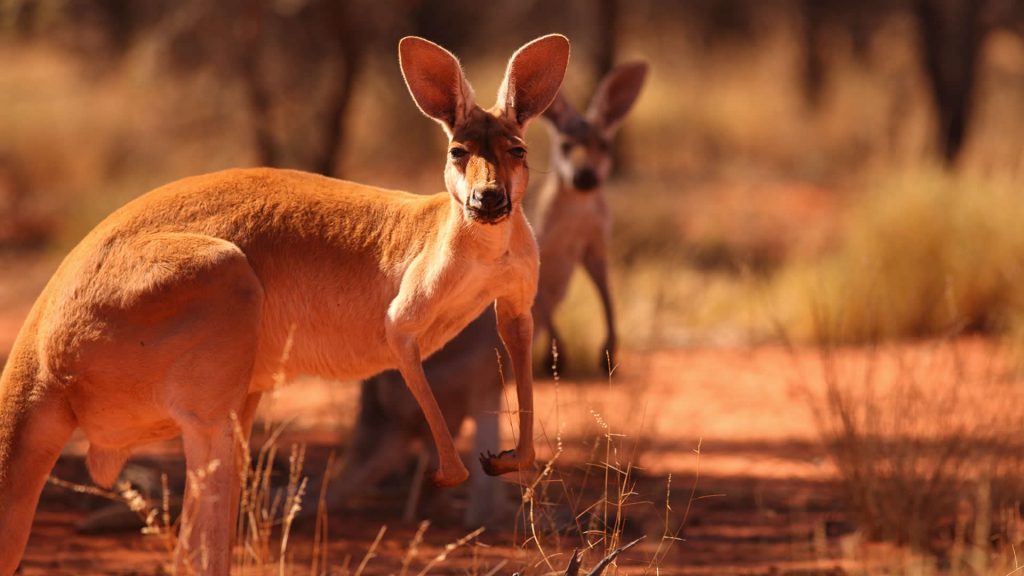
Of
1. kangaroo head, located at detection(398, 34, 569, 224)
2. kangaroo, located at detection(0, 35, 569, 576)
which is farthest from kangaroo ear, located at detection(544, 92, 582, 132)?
kangaroo head, located at detection(398, 34, 569, 224)

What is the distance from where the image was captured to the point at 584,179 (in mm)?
6605

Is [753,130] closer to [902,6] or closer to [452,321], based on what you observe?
[902,6]

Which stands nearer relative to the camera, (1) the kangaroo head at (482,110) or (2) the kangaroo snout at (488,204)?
(2) the kangaroo snout at (488,204)

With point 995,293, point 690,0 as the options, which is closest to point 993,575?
point 995,293

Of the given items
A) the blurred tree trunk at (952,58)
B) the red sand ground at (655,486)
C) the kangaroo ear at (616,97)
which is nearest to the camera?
the red sand ground at (655,486)

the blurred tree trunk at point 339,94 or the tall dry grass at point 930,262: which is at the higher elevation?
the blurred tree trunk at point 339,94

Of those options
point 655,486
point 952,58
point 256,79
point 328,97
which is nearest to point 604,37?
point 328,97

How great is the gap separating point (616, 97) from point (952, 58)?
29.4ft

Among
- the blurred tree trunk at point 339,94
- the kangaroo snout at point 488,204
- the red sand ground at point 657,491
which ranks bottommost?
the red sand ground at point 657,491

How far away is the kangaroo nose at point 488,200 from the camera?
3211 mm

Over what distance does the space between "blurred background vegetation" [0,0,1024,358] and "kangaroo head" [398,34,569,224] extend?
185 centimetres

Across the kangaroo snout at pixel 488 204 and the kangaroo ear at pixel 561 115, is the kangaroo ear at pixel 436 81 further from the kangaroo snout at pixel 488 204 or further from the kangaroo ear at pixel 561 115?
the kangaroo ear at pixel 561 115

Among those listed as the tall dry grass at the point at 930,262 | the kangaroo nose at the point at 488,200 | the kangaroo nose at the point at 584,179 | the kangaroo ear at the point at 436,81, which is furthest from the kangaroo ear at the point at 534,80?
the tall dry grass at the point at 930,262

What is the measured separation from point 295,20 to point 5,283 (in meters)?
3.87
